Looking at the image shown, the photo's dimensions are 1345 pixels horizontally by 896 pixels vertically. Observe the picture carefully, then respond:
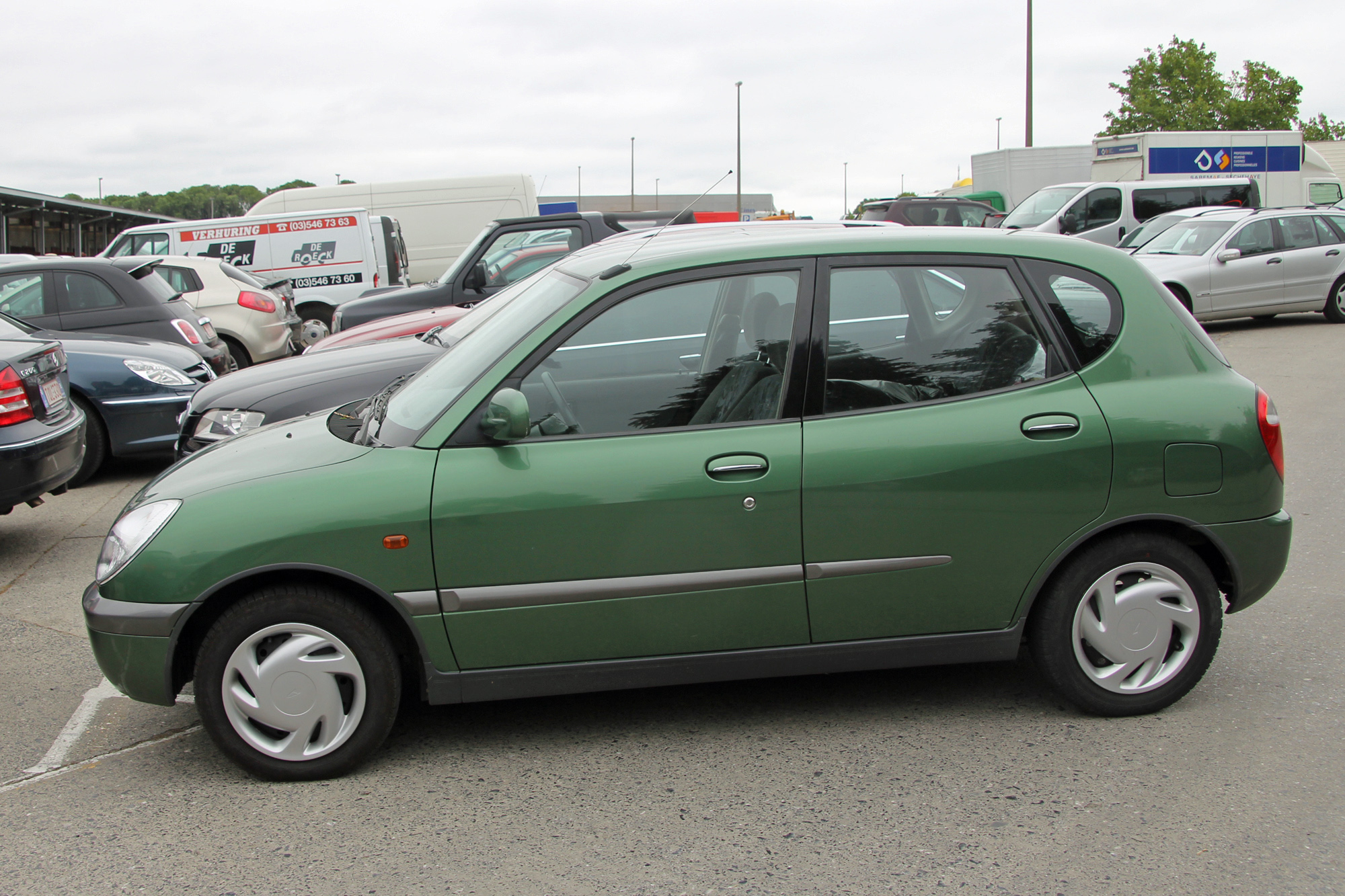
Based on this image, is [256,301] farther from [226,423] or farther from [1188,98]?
[1188,98]

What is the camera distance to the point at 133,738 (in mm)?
3852

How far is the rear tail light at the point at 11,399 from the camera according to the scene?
19.4ft

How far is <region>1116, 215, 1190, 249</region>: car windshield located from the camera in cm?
1637

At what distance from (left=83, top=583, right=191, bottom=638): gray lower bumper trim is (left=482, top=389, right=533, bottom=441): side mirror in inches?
41.0

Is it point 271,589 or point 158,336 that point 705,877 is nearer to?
point 271,589

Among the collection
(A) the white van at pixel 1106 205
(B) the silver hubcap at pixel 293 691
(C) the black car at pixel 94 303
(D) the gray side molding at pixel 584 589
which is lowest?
(B) the silver hubcap at pixel 293 691

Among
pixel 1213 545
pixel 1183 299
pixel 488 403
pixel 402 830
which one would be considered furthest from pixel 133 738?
pixel 1183 299

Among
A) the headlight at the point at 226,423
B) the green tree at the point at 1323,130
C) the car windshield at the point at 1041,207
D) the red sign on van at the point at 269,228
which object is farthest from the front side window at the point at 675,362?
the green tree at the point at 1323,130

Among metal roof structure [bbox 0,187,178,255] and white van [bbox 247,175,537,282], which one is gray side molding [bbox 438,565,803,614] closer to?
white van [bbox 247,175,537,282]

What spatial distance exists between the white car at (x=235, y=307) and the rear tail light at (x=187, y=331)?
11.4 ft

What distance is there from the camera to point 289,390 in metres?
6.07

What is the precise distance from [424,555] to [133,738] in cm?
A: 141

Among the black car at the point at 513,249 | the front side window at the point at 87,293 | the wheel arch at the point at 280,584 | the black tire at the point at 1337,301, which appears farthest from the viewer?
the black tire at the point at 1337,301

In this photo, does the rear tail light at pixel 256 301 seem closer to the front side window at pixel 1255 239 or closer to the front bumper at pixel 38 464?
the front bumper at pixel 38 464
